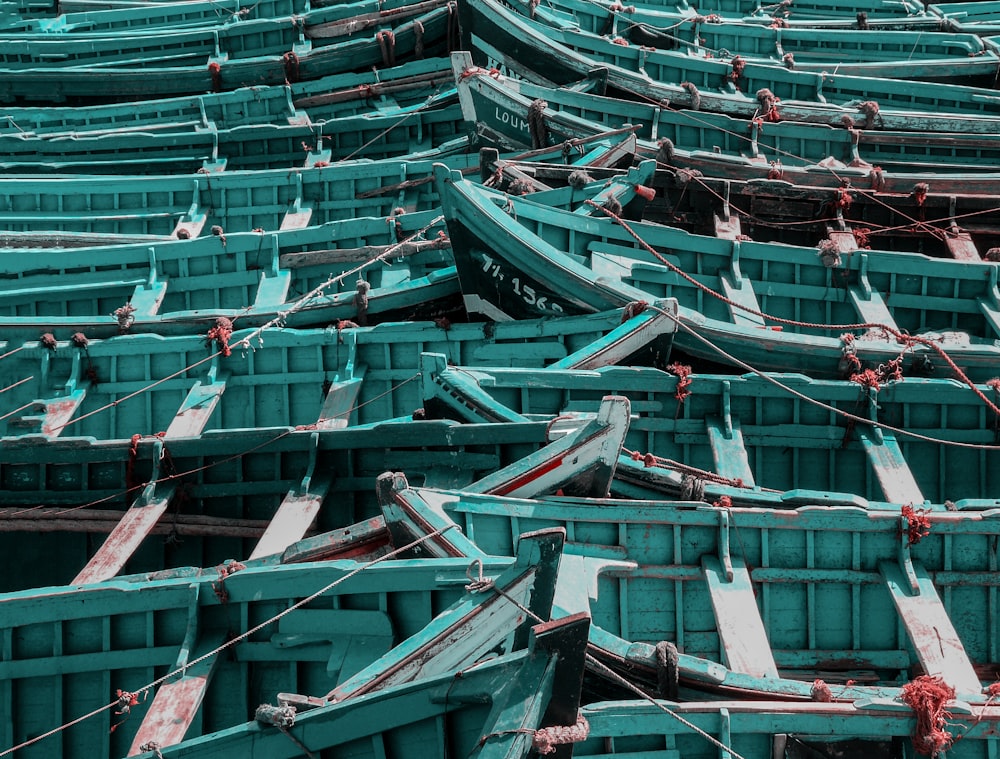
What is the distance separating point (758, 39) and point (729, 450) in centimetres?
1473

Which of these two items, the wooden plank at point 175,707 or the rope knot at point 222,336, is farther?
the rope knot at point 222,336

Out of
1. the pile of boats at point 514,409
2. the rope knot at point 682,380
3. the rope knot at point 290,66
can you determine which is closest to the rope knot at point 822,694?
the pile of boats at point 514,409

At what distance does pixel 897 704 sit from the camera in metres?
9.14

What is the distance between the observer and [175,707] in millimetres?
9961

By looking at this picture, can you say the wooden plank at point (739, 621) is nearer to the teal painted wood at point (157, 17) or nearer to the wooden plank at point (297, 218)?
the wooden plank at point (297, 218)

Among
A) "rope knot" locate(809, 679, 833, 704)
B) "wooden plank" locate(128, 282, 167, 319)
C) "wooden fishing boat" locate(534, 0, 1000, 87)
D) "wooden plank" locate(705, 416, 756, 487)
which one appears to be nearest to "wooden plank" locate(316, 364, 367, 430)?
"wooden plank" locate(128, 282, 167, 319)

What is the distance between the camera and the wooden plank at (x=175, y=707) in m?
9.64

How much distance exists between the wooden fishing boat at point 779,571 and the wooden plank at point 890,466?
1.08 meters

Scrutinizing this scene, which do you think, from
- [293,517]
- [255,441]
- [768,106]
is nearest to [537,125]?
[768,106]

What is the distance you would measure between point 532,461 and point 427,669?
9.31 ft

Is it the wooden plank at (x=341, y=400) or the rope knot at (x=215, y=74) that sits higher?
the rope knot at (x=215, y=74)

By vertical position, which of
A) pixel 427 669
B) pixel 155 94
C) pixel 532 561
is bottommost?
pixel 427 669

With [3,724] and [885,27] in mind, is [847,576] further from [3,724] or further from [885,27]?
[885,27]

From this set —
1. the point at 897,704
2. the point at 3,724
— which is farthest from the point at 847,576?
the point at 3,724
